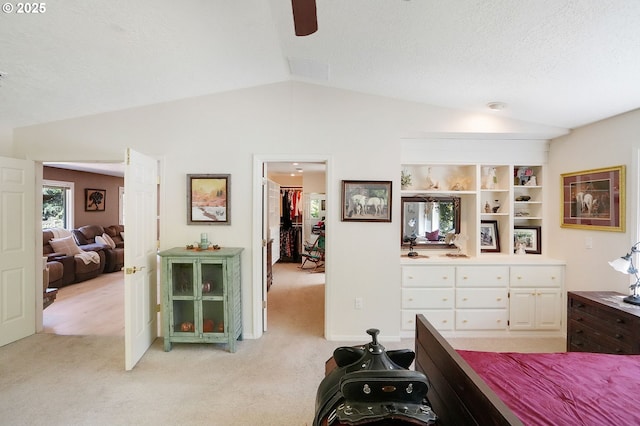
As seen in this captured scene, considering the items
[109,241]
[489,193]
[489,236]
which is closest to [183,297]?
[489,236]

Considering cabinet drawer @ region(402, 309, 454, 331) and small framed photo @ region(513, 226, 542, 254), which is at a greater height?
small framed photo @ region(513, 226, 542, 254)

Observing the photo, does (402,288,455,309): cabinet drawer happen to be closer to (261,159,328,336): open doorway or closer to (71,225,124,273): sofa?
(261,159,328,336): open doorway

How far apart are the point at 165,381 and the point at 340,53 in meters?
3.22

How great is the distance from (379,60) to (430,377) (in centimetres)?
244

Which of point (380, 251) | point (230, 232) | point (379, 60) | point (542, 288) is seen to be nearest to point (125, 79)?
point (230, 232)

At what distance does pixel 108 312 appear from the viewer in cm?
421

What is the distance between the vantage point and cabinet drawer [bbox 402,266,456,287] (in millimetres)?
3428


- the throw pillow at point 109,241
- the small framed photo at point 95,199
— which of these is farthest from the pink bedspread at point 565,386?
the small framed photo at point 95,199

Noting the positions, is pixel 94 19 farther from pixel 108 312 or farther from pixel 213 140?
pixel 108 312

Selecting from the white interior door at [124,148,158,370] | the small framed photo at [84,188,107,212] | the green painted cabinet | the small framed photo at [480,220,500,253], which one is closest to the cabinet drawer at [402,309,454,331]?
the small framed photo at [480,220,500,253]

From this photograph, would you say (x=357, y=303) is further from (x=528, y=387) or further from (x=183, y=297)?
(x=528, y=387)

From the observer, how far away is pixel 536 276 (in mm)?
3473

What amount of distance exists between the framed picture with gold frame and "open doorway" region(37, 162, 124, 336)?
5.42 m

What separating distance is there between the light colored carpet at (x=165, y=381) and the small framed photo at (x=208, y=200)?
1.38 metres
